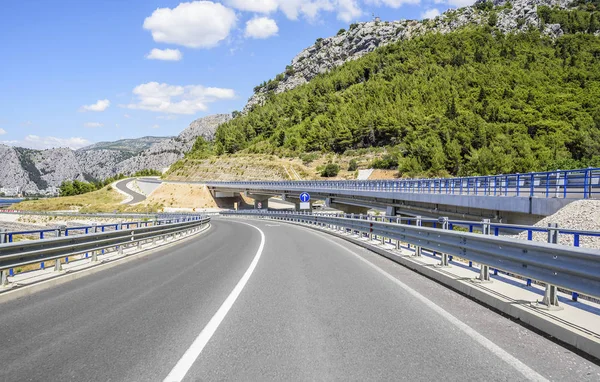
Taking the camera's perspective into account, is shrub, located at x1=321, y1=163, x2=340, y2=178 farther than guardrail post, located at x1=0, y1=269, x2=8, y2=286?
Yes

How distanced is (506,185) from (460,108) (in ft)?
279

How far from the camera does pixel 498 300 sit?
259 inches

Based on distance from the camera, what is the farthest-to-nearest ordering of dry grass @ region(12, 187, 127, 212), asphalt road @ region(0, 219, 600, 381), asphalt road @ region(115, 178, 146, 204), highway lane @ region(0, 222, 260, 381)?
asphalt road @ region(115, 178, 146, 204) < dry grass @ region(12, 187, 127, 212) < highway lane @ region(0, 222, 260, 381) < asphalt road @ region(0, 219, 600, 381)

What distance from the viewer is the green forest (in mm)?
77131

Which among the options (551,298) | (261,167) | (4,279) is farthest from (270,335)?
(261,167)

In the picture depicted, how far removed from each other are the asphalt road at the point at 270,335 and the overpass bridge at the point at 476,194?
1335 cm

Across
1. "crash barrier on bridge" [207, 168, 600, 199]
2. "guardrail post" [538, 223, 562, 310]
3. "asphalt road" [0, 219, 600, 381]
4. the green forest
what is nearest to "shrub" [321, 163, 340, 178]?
the green forest

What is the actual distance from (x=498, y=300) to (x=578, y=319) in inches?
54.1

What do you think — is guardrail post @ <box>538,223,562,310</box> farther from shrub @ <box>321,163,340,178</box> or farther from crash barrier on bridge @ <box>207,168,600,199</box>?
shrub @ <box>321,163,340,178</box>

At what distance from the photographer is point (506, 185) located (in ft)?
76.4

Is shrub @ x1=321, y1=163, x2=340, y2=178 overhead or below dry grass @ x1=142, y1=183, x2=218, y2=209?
overhead

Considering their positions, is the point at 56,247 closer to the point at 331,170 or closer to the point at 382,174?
the point at 382,174

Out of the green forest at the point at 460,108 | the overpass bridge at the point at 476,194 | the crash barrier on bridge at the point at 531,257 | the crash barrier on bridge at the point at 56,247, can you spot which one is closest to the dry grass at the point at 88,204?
the green forest at the point at 460,108

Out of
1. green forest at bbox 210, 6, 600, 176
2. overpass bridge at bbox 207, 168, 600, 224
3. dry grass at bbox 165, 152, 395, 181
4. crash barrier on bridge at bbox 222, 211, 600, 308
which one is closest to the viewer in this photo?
crash barrier on bridge at bbox 222, 211, 600, 308
